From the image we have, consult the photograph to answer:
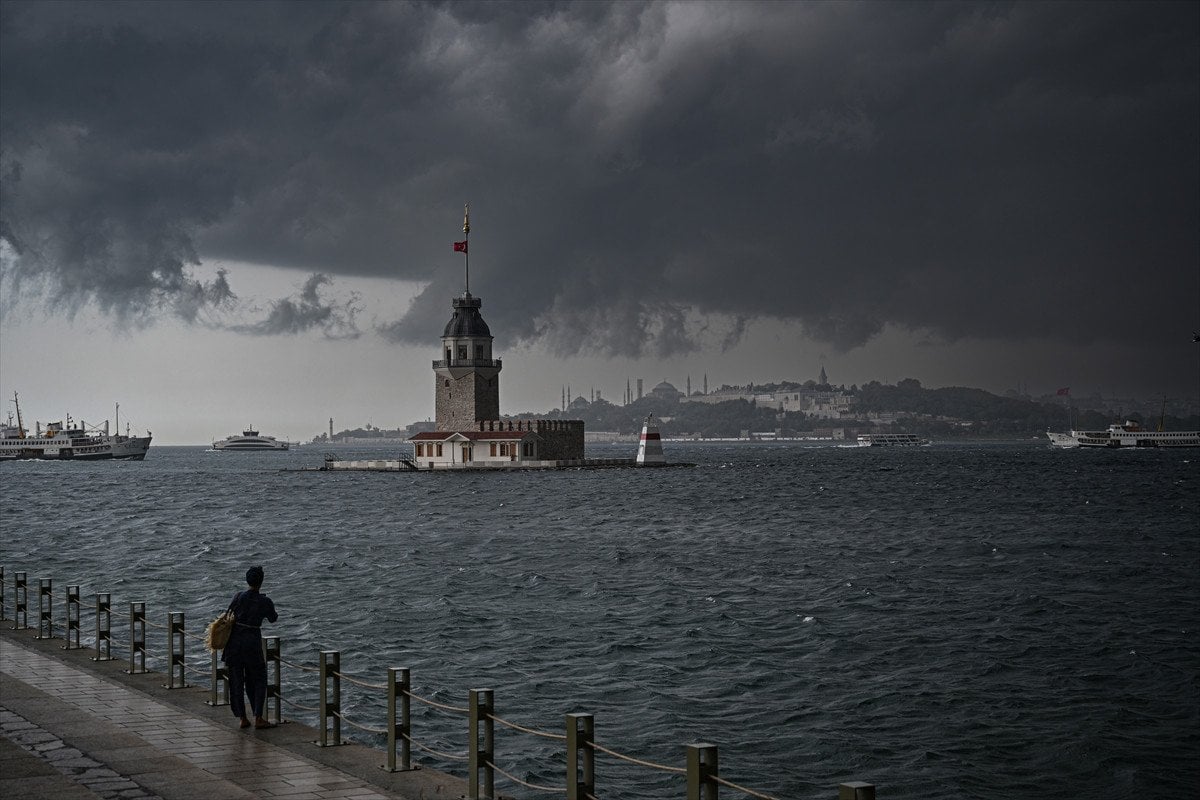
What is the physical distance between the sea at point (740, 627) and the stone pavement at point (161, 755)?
1.25 metres

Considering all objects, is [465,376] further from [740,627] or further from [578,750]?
[578,750]

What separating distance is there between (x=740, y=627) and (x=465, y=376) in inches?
4400

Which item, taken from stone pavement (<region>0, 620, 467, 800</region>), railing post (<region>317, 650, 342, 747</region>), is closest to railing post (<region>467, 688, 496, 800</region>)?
stone pavement (<region>0, 620, 467, 800</region>)

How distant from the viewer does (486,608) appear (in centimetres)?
3750

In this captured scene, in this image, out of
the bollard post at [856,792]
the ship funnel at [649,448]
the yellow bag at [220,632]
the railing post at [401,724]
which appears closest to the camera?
the bollard post at [856,792]

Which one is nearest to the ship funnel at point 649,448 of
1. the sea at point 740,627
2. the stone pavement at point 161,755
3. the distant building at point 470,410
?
the distant building at point 470,410

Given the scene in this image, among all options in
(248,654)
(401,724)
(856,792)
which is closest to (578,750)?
(401,724)

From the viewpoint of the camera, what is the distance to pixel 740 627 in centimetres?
3388

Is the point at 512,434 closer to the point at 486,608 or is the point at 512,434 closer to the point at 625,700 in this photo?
the point at 486,608

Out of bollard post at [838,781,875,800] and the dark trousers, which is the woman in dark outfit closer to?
the dark trousers

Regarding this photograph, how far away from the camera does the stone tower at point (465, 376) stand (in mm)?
143875

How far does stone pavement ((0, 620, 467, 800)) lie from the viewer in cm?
1182

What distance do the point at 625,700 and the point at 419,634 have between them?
9496mm

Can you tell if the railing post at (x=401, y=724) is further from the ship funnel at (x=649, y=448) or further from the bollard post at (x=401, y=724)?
the ship funnel at (x=649, y=448)
